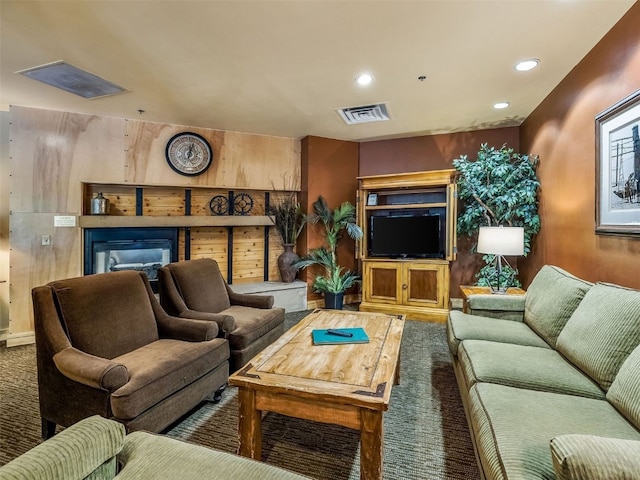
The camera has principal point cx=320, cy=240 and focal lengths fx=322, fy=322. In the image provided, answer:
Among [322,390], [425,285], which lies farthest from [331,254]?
[322,390]

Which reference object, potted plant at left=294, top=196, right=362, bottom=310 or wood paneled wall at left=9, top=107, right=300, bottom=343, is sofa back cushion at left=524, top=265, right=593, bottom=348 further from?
wood paneled wall at left=9, top=107, right=300, bottom=343

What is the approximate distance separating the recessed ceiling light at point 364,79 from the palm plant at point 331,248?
6.31ft

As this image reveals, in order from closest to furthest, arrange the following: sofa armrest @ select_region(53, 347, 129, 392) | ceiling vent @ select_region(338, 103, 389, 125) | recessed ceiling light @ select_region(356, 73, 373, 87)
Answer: sofa armrest @ select_region(53, 347, 129, 392) → recessed ceiling light @ select_region(356, 73, 373, 87) → ceiling vent @ select_region(338, 103, 389, 125)

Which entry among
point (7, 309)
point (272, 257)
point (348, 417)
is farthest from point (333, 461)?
point (7, 309)

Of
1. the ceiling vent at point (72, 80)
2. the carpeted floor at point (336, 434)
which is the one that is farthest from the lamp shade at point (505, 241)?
the ceiling vent at point (72, 80)

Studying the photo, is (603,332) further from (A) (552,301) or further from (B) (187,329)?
(B) (187,329)

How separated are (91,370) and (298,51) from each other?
2532mm

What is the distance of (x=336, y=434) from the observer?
1.95 metres

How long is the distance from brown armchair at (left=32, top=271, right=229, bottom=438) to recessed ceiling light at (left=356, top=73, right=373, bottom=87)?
2.48 meters

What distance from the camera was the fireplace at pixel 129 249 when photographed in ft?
12.7

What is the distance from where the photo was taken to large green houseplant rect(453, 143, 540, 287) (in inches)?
142

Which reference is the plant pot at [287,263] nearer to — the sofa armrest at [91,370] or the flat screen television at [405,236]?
the flat screen television at [405,236]

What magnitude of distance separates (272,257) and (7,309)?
10.5ft

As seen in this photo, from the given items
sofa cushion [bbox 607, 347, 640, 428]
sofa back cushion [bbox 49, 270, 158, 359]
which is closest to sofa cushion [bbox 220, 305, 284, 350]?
sofa back cushion [bbox 49, 270, 158, 359]
